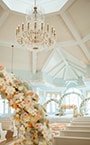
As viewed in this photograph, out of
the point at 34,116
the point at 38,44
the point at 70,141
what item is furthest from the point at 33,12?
the point at 34,116

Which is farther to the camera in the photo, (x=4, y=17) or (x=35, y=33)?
(x=4, y=17)

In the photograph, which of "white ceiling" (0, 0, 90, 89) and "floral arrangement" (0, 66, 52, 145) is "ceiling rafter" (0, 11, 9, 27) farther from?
"floral arrangement" (0, 66, 52, 145)

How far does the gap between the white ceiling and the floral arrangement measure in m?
5.54

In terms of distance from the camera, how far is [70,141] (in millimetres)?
5172

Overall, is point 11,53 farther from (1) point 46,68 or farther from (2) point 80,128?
(2) point 80,128

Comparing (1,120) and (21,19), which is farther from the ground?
(21,19)

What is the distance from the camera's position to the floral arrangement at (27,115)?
2.07 meters

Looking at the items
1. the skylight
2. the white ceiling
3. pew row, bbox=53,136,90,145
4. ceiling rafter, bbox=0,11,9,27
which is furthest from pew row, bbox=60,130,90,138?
ceiling rafter, bbox=0,11,9,27

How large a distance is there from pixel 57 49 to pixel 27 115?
8.72 meters

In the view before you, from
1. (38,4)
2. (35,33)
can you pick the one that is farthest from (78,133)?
(38,4)

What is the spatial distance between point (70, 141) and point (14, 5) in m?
5.59

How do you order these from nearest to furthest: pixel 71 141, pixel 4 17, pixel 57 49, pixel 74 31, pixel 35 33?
1. pixel 71 141
2. pixel 35 33
3. pixel 4 17
4. pixel 74 31
5. pixel 57 49

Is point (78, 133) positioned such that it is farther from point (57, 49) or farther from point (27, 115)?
point (57, 49)

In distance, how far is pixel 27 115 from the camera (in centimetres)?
208
